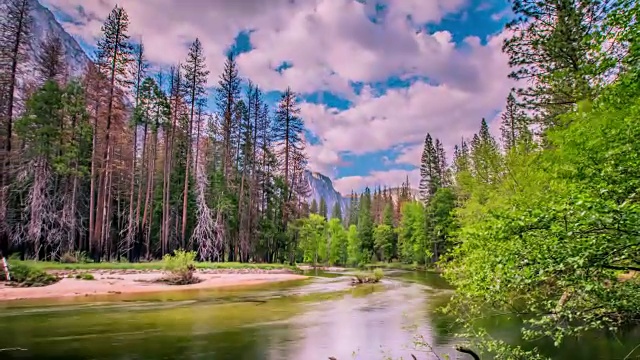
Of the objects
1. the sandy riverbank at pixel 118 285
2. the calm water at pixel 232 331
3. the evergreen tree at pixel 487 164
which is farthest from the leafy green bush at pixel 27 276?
the evergreen tree at pixel 487 164

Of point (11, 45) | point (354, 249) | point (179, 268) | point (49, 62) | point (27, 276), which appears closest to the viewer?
point (27, 276)

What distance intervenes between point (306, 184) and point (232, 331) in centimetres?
4106

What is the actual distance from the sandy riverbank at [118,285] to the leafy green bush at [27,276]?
0.50 meters

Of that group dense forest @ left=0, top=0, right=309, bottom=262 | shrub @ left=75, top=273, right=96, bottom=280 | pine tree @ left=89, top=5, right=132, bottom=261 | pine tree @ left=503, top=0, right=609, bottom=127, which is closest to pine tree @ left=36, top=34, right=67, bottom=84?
dense forest @ left=0, top=0, right=309, bottom=262

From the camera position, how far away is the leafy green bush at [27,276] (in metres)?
19.4

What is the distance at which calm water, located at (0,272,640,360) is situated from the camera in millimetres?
9752

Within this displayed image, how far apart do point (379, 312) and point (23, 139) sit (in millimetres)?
31768

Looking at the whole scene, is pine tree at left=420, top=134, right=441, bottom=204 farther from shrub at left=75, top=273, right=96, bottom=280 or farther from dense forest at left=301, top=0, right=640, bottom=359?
shrub at left=75, top=273, right=96, bottom=280

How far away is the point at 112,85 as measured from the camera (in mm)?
32906

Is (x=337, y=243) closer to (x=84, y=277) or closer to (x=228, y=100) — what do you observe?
(x=228, y=100)

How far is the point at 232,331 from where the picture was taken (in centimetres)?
1244

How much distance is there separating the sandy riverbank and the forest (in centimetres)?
673

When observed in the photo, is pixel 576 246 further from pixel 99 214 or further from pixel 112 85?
pixel 112 85

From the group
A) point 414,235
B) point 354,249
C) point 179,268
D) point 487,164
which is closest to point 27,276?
point 179,268
